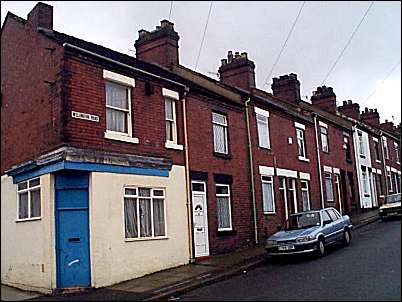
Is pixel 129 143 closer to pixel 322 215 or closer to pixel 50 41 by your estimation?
pixel 50 41

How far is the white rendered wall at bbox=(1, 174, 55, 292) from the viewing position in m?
12.6

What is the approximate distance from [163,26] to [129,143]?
28.3 ft

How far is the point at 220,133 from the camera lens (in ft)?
62.7

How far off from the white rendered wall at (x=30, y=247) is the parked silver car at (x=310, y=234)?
689 centimetres

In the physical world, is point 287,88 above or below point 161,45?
below

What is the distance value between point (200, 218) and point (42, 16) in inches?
334

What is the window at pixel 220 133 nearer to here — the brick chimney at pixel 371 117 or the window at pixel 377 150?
the window at pixel 377 150

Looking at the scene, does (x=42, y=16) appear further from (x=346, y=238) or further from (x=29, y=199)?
(x=346, y=238)

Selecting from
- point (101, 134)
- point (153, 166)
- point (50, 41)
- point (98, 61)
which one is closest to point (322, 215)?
point (153, 166)

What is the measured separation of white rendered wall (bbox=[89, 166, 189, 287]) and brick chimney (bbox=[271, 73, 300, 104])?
1520cm

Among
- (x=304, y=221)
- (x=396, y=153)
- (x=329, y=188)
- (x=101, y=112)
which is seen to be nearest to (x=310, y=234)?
(x=304, y=221)

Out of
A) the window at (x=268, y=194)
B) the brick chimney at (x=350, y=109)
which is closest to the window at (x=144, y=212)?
the window at (x=268, y=194)

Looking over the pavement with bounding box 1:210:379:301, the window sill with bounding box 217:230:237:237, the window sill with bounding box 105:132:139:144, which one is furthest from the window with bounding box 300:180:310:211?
the window sill with bounding box 105:132:139:144

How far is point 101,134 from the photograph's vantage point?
13.8 meters
